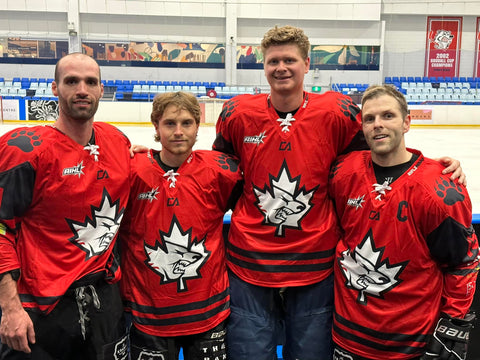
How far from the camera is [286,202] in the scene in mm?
2031

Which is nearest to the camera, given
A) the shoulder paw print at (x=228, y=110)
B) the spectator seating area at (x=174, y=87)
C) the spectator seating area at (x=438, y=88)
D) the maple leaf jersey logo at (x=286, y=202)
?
the maple leaf jersey logo at (x=286, y=202)

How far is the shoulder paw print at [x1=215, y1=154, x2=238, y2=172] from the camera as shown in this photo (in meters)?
2.11

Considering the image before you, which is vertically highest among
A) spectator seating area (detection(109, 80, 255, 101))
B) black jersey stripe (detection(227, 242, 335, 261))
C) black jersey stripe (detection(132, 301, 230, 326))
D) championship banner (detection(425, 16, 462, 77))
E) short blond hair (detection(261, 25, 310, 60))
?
championship banner (detection(425, 16, 462, 77))

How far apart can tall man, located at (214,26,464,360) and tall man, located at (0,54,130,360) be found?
56 cm

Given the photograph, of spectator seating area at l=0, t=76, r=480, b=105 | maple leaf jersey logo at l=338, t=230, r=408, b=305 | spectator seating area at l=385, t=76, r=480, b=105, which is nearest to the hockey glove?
maple leaf jersey logo at l=338, t=230, r=408, b=305

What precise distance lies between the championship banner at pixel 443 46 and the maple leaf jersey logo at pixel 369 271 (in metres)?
19.8

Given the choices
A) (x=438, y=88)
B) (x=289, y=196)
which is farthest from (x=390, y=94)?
(x=438, y=88)

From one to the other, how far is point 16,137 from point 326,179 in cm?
130

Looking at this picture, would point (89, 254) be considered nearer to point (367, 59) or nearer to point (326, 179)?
point (326, 179)

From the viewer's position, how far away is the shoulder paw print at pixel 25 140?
5.62 feet

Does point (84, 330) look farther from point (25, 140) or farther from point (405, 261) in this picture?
point (405, 261)

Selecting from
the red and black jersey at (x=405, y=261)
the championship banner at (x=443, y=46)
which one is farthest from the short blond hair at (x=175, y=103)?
the championship banner at (x=443, y=46)

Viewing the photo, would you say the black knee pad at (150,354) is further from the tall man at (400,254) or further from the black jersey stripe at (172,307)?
the tall man at (400,254)

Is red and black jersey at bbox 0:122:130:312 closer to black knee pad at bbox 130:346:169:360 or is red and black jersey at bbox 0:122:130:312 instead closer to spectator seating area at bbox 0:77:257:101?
black knee pad at bbox 130:346:169:360
